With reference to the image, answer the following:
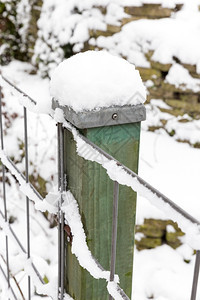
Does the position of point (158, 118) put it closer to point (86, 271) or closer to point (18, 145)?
point (18, 145)

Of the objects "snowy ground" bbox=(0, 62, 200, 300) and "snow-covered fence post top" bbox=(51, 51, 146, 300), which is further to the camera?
"snowy ground" bbox=(0, 62, 200, 300)

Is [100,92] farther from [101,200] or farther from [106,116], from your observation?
[101,200]

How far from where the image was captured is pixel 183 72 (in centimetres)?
311

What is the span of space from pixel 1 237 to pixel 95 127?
1851mm

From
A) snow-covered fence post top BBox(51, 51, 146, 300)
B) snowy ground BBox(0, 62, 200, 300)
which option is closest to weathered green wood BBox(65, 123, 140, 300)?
snow-covered fence post top BBox(51, 51, 146, 300)

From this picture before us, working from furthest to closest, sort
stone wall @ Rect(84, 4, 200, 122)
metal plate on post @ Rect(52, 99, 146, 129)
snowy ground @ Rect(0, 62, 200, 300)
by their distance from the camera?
stone wall @ Rect(84, 4, 200, 122) → snowy ground @ Rect(0, 62, 200, 300) → metal plate on post @ Rect(52, 99, 146, 129)

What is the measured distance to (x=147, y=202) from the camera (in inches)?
104

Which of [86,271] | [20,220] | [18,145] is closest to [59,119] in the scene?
[86,271]

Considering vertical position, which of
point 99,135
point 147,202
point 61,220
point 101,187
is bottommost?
point 147,202

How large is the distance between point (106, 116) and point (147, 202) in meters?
1.86

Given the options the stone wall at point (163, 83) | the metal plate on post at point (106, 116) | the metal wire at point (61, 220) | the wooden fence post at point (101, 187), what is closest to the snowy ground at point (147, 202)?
the stone wall at point (163, 83)

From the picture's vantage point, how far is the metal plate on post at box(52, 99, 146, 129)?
2.74 feet

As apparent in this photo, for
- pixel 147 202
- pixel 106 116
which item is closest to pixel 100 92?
pixel 106 116

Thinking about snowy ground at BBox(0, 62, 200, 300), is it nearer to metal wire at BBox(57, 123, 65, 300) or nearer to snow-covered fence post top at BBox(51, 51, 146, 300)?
metal wire at BBox(57, 123, 65, 300)
